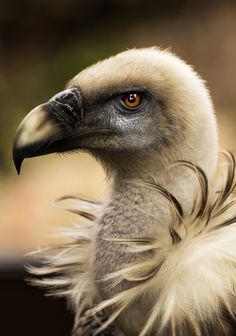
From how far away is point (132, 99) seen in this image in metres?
1.84

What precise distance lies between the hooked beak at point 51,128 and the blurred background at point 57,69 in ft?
4.83

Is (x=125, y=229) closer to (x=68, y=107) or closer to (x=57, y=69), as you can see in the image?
(x=68, y=107)

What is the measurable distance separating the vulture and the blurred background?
1444mm

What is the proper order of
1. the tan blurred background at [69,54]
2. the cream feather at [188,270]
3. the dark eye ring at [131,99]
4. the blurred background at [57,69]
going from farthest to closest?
the tan blurred background at [69,54], the blurred background at [57,69], the dark eye ring at [131,99], the cream feather at [188,270]

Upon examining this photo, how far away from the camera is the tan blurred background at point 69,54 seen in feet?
14.6

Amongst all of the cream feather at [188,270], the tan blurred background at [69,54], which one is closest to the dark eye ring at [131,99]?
the cream feather at [188,270]

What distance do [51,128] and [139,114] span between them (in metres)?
0.16

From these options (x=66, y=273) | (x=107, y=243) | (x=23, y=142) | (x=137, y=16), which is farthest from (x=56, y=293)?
(x=137, y=16)

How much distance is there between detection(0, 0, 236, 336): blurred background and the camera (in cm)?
334

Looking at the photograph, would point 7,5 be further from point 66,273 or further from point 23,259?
point 66,273

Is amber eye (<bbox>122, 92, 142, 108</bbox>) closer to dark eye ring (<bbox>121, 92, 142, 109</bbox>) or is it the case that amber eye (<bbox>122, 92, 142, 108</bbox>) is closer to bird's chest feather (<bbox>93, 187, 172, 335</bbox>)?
dark eye ring (<bbox>121, 92, 142, 109</bbox>)

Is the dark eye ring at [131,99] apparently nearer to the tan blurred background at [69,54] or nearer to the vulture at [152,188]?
the vulture at [152,188]

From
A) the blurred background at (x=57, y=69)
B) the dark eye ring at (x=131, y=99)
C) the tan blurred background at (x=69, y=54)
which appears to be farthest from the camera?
the tan blurred background at (x=69, y=54)

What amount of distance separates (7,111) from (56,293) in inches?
100
